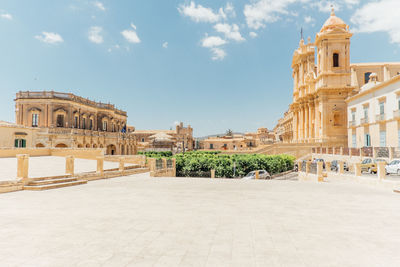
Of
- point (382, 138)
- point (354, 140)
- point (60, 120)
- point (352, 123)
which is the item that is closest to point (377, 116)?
point (382, 138)

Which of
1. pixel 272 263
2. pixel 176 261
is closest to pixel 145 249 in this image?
pixel 176 261

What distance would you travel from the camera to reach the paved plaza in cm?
407

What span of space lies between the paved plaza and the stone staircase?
2687mm

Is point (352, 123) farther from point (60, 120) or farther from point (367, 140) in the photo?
point (60, 120)

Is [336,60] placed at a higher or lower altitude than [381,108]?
higher

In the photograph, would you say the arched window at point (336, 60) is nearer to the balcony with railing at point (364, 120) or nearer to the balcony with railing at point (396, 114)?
the balcony with railing at point (364, 120)

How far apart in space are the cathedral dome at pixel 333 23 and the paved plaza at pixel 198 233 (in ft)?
133

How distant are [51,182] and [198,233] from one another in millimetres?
9753

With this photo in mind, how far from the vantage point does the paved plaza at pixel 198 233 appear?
4066 millimetres

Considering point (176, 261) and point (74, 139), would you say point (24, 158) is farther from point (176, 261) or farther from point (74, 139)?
point (74, 139)

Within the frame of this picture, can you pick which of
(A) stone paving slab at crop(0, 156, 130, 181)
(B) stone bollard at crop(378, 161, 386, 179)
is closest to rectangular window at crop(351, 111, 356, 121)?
(B) stone bollard at crop(378, 161, 386, 179)

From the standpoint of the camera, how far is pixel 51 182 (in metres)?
12.0

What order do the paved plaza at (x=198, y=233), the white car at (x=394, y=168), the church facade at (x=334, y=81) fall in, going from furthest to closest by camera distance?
the church facade at (x=334, y=81)
the white car at (x=394, y=168)
the paved plaza at (x=198, y=233)

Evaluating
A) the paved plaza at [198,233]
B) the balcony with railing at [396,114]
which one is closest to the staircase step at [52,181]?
the paved plaza at [198,233]
